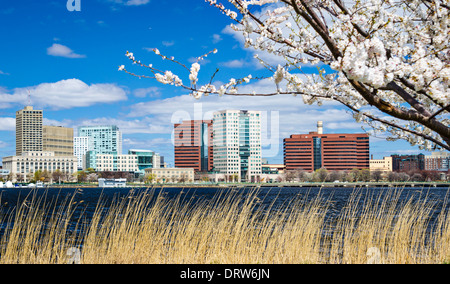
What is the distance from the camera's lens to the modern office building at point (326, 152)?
19288 cm

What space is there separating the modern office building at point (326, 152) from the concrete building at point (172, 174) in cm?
4411

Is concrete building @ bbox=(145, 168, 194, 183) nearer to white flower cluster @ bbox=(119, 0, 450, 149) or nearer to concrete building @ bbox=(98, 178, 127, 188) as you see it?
concrete building @ bbox=(98, 178, 127, 188)

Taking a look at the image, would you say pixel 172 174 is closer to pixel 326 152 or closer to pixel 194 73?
pixel 326 152

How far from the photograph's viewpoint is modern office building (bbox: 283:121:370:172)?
192875 mm

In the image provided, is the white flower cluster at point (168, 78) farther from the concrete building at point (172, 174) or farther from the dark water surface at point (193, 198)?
the concrete building at point (172, 174)

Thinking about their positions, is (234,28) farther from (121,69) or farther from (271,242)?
(271,242)

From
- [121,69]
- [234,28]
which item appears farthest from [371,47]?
[121,69]

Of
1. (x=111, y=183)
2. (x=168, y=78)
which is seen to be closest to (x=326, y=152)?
(x=111, y=183)

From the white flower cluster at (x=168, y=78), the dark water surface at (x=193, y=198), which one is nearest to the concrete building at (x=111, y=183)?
the dark water surface at (x=193, y=198)

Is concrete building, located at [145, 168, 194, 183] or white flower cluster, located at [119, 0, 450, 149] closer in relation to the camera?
white flower cluster, located at [119, 0, 450, 149]

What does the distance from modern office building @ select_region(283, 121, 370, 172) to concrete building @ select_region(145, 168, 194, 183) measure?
4411 centimetres

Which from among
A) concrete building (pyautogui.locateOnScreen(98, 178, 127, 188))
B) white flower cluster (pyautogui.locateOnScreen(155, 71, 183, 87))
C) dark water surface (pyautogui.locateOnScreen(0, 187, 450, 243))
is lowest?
concrete building (pyautogui.locateOnScreen(98, 178, 127, 188))

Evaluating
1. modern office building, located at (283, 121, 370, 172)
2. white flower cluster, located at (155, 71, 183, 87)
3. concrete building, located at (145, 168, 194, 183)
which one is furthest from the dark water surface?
modern office building, located at (283, 121, 370, 172)
